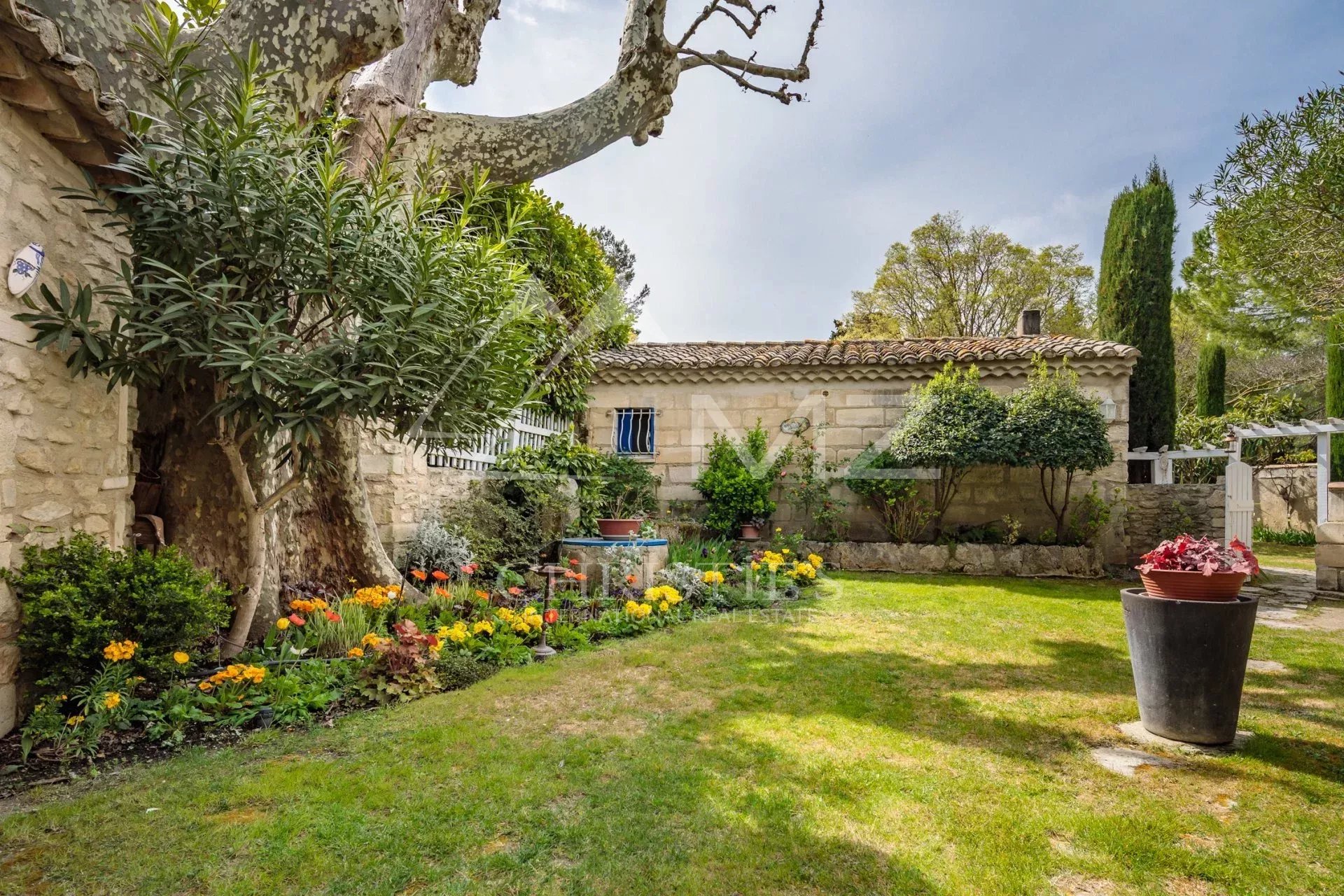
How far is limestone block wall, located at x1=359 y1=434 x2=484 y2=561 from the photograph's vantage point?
6.56 metres

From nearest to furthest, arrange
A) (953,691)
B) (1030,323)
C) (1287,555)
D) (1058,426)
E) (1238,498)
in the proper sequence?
(953,691)
(1058,426)
(1238,498)
(1287,555)
(1030,323)

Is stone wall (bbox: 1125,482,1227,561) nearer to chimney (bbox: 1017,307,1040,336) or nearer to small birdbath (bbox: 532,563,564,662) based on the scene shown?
chimney (bbox: 1017,307,1040,336)

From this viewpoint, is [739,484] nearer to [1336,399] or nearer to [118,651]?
[118,651]

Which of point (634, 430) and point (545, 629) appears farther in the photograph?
point (634, 430)

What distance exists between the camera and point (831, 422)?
1138 centimetres

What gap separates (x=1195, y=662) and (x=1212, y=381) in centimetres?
1722

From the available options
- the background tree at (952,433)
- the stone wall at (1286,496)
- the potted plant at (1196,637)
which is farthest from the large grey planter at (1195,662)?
the stone wall at (1286,496)

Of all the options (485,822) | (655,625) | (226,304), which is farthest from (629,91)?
(485,822)

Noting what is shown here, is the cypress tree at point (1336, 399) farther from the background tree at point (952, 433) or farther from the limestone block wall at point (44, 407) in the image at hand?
the limestone block wall at point (44, 407)

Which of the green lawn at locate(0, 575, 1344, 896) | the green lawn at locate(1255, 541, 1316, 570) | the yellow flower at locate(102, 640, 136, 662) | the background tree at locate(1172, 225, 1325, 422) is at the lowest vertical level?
the green lawn at locate(1255, 541, 1316, 570)

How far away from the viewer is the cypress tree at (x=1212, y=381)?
16.4 m

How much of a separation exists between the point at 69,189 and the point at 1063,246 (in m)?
26.5

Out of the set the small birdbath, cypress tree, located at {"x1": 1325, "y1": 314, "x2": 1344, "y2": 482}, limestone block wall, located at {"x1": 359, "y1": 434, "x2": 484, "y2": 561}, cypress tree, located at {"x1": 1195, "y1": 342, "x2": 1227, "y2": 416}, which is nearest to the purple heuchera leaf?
the small birdbath

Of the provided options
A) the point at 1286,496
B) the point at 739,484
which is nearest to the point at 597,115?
the point at 739,484
